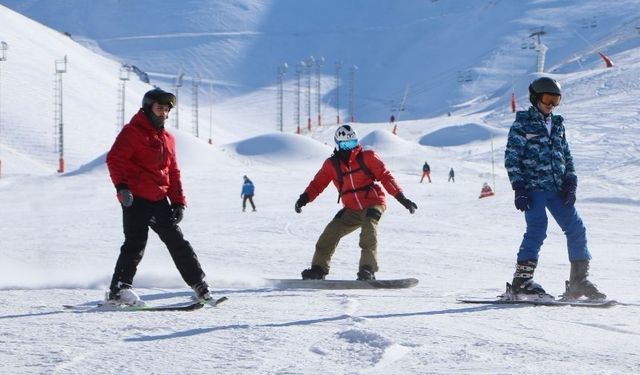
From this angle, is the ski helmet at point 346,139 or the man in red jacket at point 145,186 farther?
the ski helmet at point 346,139

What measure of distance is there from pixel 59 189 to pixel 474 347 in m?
29.0

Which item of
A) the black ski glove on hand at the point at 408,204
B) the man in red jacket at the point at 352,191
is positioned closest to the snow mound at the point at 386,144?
the man in red jacket at the point at 352,191

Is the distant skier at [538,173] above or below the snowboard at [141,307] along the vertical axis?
above

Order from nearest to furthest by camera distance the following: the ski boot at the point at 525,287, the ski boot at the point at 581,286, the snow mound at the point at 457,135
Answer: the ski boot at the point at 525,287 → the ski boot at the point at 581,286 → the snow mound at the point at 457,135

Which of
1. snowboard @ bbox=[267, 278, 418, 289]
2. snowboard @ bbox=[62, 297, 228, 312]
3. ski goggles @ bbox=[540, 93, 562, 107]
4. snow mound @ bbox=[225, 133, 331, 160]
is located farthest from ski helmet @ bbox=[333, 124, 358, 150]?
snow mound @ bbox=[225, 133, 331, 160]

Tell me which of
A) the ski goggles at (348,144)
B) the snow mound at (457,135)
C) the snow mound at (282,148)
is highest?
the snow mound at (457,135)

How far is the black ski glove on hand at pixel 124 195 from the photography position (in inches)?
222

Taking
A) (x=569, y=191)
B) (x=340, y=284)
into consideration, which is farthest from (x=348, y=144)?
(x=569, y=191)

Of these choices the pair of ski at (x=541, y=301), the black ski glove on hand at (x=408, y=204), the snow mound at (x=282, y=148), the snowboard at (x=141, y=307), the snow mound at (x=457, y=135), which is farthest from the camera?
the snow mound at (x=457, y=135)

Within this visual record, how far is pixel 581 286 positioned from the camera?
6.33 meters

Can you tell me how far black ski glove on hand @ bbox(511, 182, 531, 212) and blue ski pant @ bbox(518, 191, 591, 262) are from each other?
5 cm

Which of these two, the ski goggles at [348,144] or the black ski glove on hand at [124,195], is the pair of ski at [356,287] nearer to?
the black ski glove on hand at [124,195]

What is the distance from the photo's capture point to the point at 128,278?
596 cm

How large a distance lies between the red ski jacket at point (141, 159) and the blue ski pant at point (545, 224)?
7.61ft
